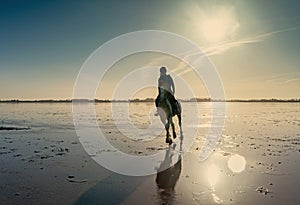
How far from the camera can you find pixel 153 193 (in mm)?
6668

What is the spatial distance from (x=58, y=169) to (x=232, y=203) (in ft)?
16.8

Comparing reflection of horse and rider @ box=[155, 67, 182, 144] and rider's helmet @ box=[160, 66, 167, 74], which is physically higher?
rider's helmet @ box=[160, 66, 167, 74]

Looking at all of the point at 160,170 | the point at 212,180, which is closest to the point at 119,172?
the point at 160,170

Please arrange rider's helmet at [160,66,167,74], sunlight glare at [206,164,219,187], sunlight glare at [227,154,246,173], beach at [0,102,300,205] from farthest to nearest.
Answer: rider's helmet at [160,66,167,74], sunlight glare at [227,154,246,173], sunlight glare at [206,164,219,187], beach at [0,102,300,205]

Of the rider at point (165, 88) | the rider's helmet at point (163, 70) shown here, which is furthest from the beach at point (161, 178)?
the rider's helmet at point (163, 70)

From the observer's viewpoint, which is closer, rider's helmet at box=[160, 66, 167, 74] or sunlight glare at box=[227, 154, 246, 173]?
sunlight glare at box=[227, 154, 246, 173]

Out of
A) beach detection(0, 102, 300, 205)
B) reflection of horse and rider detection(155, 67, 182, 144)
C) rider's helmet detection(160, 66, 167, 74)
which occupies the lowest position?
beach detection(0, 102, 300, 205)

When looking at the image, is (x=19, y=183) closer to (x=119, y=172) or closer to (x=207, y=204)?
(x=119, y=172)

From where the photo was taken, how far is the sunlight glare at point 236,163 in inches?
358

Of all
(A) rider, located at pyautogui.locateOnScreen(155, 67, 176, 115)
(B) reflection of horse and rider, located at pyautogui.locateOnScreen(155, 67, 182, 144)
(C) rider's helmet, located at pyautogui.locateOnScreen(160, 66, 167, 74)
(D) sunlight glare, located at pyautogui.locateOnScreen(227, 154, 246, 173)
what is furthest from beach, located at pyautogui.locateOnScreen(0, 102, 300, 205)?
(C) rider's helmet, located at pyautogui.locateOnScreen(160, 66, 167, 74)

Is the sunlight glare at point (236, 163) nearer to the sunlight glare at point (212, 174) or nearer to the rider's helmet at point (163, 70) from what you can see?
the sunlight glare at point (212, 174)

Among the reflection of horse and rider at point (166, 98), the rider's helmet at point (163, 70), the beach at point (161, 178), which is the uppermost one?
the rider's helmet at point (163, 70)

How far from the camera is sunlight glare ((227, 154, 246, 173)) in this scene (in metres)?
9.09

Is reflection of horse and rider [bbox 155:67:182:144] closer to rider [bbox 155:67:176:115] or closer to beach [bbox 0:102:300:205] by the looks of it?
rider [bbox 155:67:176:115]
